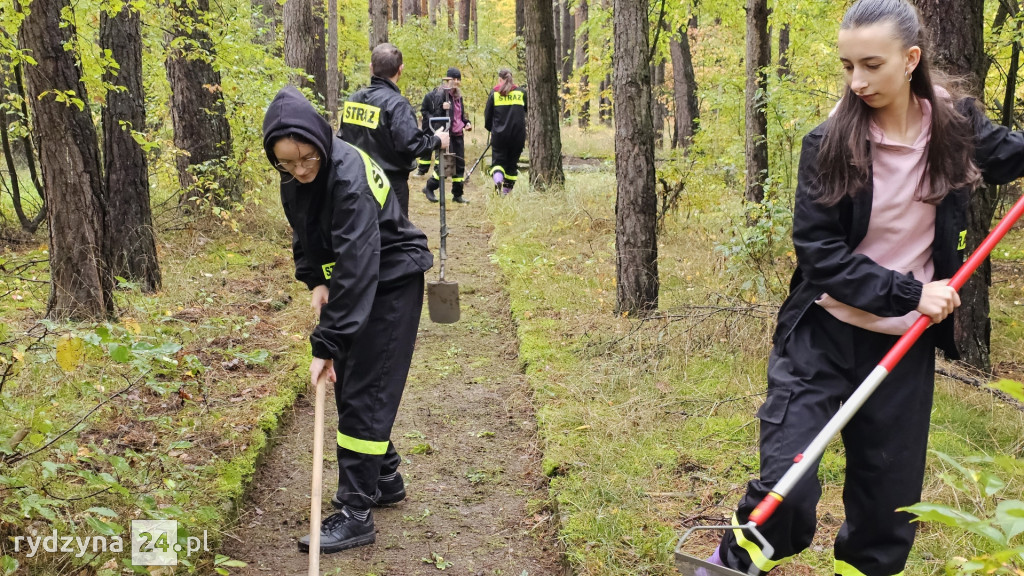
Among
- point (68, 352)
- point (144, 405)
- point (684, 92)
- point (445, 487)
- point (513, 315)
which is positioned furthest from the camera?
point (684, 92)

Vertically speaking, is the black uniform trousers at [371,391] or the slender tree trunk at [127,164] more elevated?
the slender tree trunk at [127,164]

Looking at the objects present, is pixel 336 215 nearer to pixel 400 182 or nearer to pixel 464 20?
pixel 400 182

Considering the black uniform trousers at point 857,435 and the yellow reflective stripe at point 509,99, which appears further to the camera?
the yellow reflective stripe at point 509,99

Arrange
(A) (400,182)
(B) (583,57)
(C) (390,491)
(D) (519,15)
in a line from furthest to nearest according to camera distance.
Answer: (B) (583,57), (D) (519,15), (A) (400,182), (C) (390,491)

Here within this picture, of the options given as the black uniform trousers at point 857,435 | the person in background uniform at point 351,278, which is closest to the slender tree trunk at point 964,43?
the black uniform trousers at point 857,435

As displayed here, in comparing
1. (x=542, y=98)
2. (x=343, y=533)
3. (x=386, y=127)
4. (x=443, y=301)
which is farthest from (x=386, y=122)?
(x=542, y=98)

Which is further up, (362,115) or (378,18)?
(378,18)

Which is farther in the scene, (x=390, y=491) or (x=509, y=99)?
(x=509, y=99)

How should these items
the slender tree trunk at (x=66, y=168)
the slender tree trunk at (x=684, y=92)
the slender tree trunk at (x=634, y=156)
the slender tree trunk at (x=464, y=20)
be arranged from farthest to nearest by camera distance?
the slender tree trunk at (x=464, y=20) → the slender tree trunk at (x=684, y=92) → the slender tree trunk at (x=634, y=156) → the slender tree trunk at (x=66, y=168)

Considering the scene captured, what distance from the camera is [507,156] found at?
44.4ft

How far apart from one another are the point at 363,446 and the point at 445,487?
0.87 m

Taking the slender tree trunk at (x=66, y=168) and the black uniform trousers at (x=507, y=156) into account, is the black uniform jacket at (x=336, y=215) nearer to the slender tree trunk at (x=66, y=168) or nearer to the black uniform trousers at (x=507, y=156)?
the slender tree trunk at (x=66, y=168)

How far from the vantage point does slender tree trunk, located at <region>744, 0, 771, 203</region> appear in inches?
319

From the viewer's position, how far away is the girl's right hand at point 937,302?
7.60ft
